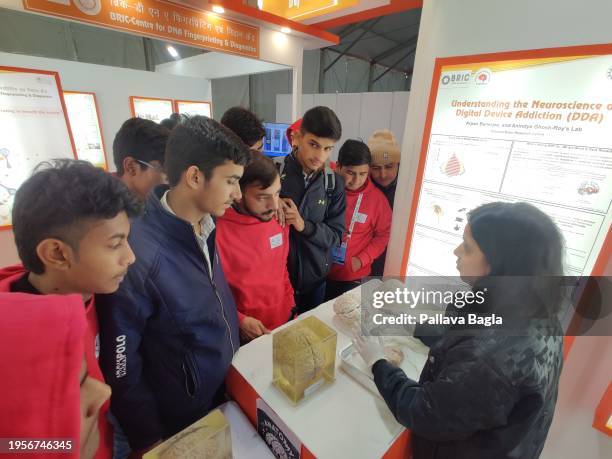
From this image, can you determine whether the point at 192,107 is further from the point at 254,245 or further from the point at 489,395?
the point at 489,395

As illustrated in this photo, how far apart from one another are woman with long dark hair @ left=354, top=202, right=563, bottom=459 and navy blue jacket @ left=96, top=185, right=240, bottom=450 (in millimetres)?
652

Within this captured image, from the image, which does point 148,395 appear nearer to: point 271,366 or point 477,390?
point 271,366

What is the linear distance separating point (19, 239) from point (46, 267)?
8 centimetres

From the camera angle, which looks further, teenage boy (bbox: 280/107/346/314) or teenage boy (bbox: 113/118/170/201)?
teenage boy (bbox: 280/107/346/314)

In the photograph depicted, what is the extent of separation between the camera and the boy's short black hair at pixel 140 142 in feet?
4.65

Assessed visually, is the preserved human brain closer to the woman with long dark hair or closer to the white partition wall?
the woman with long dark hair

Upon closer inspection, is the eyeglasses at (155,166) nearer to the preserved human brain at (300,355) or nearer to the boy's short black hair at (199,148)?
the boy's short black hair at (199,148)

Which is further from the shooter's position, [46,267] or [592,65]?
→ [592,65]

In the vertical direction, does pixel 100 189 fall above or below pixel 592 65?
below

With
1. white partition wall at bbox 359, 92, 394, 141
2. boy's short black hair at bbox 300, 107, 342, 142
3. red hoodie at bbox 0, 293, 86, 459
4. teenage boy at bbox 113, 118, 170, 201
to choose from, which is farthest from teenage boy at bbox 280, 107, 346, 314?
white partition wall at bbox 359, 92, 394, 141

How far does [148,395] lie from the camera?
3.17ft

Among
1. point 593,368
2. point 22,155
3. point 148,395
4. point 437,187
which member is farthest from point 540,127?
point 22,155

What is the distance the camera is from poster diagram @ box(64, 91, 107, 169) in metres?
3.15

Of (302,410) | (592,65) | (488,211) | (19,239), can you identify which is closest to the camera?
(19,239)
